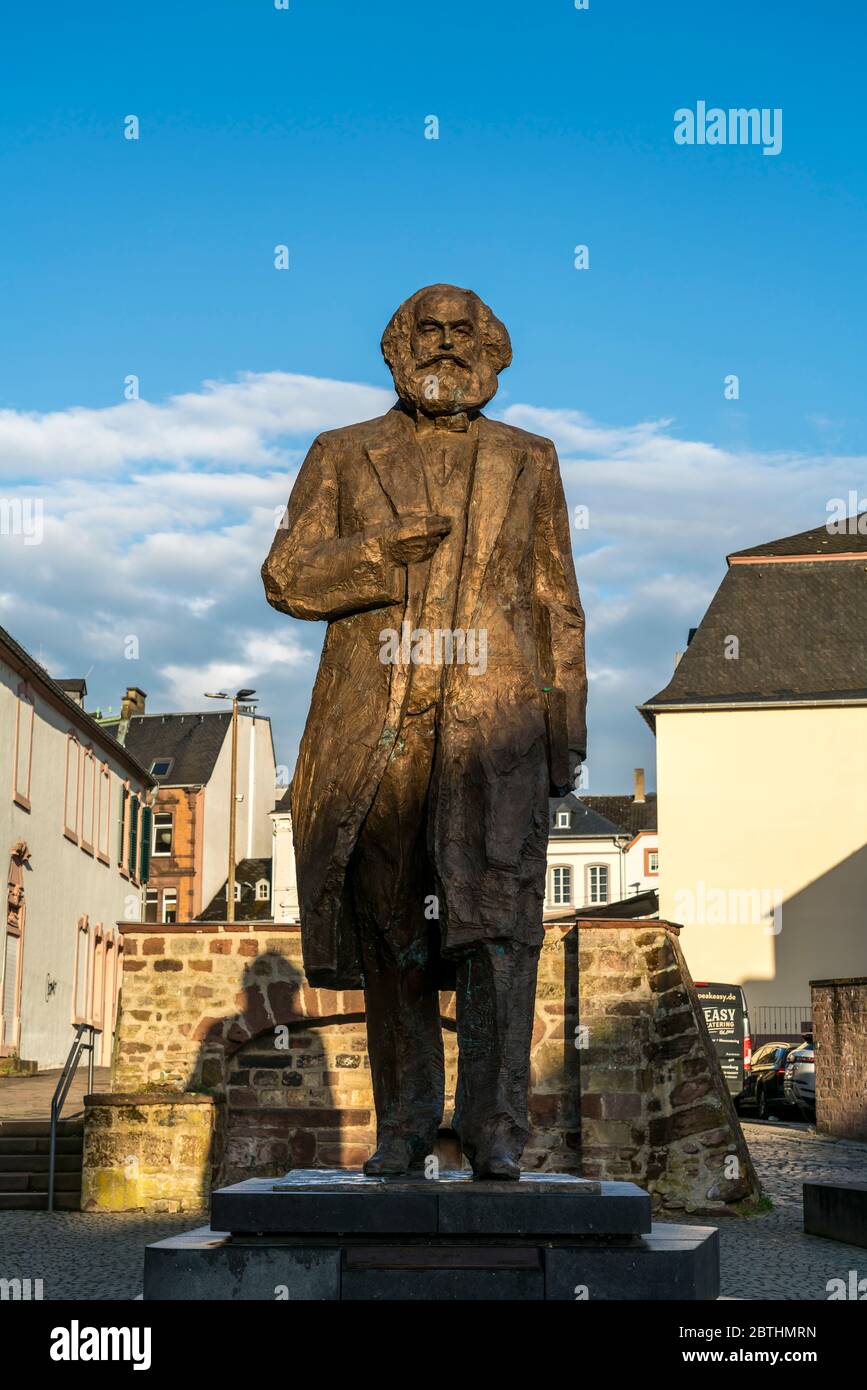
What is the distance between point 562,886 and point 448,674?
56934mm

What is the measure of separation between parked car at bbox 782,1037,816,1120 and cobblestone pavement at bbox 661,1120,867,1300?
557 centimetres

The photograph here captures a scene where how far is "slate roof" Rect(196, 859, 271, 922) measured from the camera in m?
59.2

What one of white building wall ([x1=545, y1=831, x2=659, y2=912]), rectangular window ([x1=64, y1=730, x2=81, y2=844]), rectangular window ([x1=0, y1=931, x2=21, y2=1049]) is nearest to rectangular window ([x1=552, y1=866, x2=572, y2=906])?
white building wall ([x1=545, y1=831, x2=659, y2=912])

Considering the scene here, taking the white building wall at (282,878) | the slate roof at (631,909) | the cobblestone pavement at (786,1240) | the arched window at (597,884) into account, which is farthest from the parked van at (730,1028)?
the arched window at (597,884)

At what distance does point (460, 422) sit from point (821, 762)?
116 feet

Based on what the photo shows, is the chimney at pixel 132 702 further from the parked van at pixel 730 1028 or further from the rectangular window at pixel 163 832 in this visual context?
the parked van at pixel 730 1028

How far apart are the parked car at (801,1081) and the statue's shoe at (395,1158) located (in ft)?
67.0

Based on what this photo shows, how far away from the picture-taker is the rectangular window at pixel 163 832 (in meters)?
58.2

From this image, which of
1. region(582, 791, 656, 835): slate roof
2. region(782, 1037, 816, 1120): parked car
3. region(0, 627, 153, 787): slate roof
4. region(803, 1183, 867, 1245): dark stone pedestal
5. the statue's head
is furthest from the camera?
region(582, 791, 656, 835): slate roof

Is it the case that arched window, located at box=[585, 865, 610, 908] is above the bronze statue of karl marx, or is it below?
above

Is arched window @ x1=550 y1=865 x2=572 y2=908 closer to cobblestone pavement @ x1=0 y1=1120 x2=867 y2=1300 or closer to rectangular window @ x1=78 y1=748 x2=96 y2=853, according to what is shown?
rectangular window @ x1=78 y1=748 x2=96 y2=853

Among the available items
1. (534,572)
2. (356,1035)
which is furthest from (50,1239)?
(534,572)

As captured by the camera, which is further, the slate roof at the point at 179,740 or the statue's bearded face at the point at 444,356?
the slate roof at the point at 179,740
